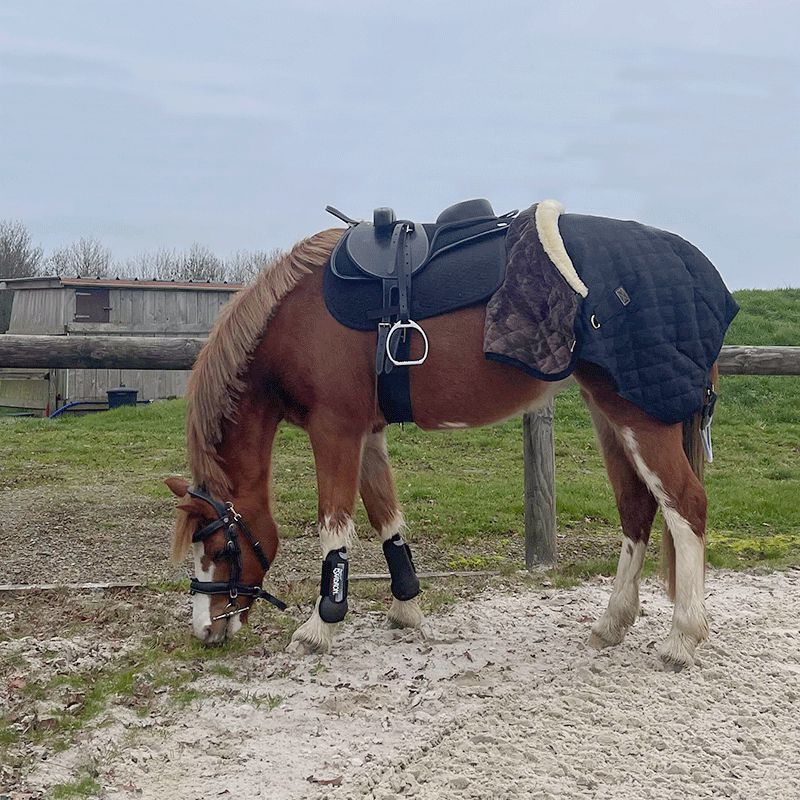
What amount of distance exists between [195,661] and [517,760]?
151 centimetres

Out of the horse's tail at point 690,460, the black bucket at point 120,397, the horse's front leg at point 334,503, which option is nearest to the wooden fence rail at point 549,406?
the horse's tail at point 690,460

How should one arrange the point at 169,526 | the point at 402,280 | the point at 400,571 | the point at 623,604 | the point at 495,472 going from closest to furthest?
1. the point at 402,280
2. the point at 623,604
3. the point at 400,571
4. the point at 169,526
5. the point at 495,472

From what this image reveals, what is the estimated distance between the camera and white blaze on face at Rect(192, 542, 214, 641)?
11.5 feet

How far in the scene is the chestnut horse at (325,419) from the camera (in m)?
3.37

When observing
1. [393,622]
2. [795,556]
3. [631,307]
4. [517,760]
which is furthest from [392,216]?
[795,556]

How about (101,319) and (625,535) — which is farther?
(101,319)

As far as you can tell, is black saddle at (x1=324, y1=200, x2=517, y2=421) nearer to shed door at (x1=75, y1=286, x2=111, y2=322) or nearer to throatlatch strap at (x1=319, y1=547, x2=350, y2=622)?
throatlatch strap at (x1=319, y1=547, x2=350, y2=622)

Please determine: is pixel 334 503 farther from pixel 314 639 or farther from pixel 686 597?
pixel 686 597

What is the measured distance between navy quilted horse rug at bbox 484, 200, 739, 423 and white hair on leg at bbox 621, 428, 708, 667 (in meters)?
0.27

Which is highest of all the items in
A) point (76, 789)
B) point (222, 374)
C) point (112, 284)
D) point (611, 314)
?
point (112, 284)

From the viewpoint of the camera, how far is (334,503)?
3467 mm

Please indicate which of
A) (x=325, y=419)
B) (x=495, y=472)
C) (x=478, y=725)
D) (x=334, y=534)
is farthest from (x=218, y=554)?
(x=495, y=472)

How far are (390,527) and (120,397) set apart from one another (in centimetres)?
1195

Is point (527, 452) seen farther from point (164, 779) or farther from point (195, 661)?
point (164, 779)
